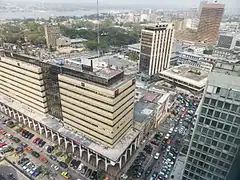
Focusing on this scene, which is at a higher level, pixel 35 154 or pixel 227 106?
pixel 227 106

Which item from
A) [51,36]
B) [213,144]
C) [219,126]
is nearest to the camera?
[219,126]

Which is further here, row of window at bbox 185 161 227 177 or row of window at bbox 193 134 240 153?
row of window at bbox 185 161 227 177

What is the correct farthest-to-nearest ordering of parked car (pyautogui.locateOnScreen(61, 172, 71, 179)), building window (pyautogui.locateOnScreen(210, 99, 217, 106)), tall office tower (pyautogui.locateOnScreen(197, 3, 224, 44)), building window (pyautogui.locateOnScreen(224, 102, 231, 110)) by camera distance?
tall office tower (pyautogui.locateOnScreen(197, 3, 224, 44)) → parked car (pyautogui.locateOnScreen(61, 172, 71, 179)) → building window (pyautogui.locateOnScreen(210, 99, 217, 106)) → building window (pyautogui.locateOnScreen(224, 102, 231, 110))

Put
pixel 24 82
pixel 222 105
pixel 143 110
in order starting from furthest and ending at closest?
pixel 143 110 → pixel 24 82 → pixel 222 105

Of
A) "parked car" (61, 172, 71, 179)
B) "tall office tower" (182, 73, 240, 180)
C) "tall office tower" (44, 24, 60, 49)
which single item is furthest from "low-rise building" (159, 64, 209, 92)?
"tall office tower" (44, 24, 60, 49)

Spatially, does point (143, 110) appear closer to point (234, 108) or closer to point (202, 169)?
point (202, 169)

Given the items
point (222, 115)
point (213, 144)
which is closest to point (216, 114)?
point (222, 115)

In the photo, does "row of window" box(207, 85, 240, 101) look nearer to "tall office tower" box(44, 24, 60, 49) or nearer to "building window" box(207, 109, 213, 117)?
"building window" box(207, 109, 213, 117)
